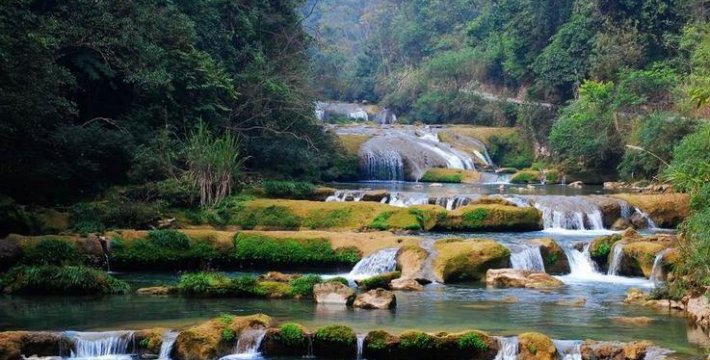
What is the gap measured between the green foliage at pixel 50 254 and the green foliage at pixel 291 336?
7095mm

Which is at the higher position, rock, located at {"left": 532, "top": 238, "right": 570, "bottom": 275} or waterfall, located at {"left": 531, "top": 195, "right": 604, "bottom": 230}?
waterfall, located at {"left": 531, "top": 195, "right": 604, "bottom": 230}

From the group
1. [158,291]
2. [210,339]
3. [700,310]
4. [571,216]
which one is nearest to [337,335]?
[210,339]

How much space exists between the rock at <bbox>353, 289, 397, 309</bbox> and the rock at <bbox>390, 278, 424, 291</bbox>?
171 cm

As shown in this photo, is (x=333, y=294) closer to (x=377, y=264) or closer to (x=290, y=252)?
(x=377, y=264)

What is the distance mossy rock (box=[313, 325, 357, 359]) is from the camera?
1410cm

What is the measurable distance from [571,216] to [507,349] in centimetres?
1322

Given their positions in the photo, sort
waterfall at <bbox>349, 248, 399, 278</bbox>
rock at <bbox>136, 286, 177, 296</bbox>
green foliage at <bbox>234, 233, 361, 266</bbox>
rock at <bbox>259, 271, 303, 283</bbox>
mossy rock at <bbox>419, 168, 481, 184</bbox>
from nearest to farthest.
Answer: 1. rock at <bbox>136, 286, 177, 296</bbox>
2. rock at <bbox>259, 271, 303, 283</bbox>
3. waterfall at <bbox>349, 248, 399, 278</bbox>
4. green foliage at <bbox>234, 233, 361, 266</bbox>
5. mossy rock at <bbox>419, 168, 481, 184</bbox>

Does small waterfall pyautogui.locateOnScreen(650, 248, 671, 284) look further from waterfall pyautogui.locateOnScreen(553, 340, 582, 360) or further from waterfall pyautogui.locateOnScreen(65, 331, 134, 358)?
waterfall pyautogui.locateOnScreen(65, 331, 134, 358)

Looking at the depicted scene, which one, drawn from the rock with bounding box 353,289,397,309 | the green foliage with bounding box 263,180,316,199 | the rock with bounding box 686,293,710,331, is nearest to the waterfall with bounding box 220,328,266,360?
the rock with bounding box 353,289,397,309

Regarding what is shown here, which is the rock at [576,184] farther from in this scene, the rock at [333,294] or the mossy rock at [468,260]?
the rock at [333,294]

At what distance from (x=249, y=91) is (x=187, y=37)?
11.9ft

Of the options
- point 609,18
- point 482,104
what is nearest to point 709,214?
point 609,18

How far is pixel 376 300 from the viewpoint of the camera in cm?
1705

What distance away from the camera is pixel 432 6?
66375 millimetres
